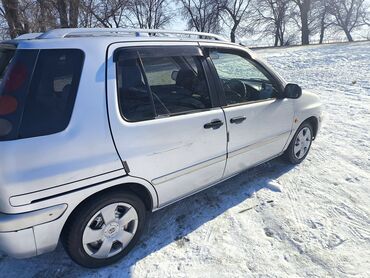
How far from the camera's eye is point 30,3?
44.8ft

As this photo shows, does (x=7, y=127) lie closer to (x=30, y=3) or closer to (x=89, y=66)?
(x=89, y=66)

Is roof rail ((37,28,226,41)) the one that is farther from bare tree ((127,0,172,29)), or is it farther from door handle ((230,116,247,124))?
bare tree ((127,0,172,29))

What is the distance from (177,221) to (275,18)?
46651 millimetres

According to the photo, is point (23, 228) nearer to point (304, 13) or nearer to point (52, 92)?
point (52, 92)

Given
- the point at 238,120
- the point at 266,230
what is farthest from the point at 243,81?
the point at 266,230

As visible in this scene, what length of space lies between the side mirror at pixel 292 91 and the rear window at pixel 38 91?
2.43 metres

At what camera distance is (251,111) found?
3389 mm

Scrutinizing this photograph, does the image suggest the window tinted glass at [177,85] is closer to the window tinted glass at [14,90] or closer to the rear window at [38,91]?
the rear window at [38,91]

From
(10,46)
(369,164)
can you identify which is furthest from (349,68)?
(10,46)

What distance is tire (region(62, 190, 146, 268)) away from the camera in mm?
2377

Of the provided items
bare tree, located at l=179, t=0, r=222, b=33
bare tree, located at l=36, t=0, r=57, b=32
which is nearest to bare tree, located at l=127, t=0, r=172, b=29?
bare tree, located at l=179, t=0, r=222, b=33

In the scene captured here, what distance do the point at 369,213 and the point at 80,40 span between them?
3.20 m

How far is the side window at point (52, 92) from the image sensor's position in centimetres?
208

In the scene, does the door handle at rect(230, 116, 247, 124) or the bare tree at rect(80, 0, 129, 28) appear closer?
the door handle at rect(230, 116, 247, 124)
